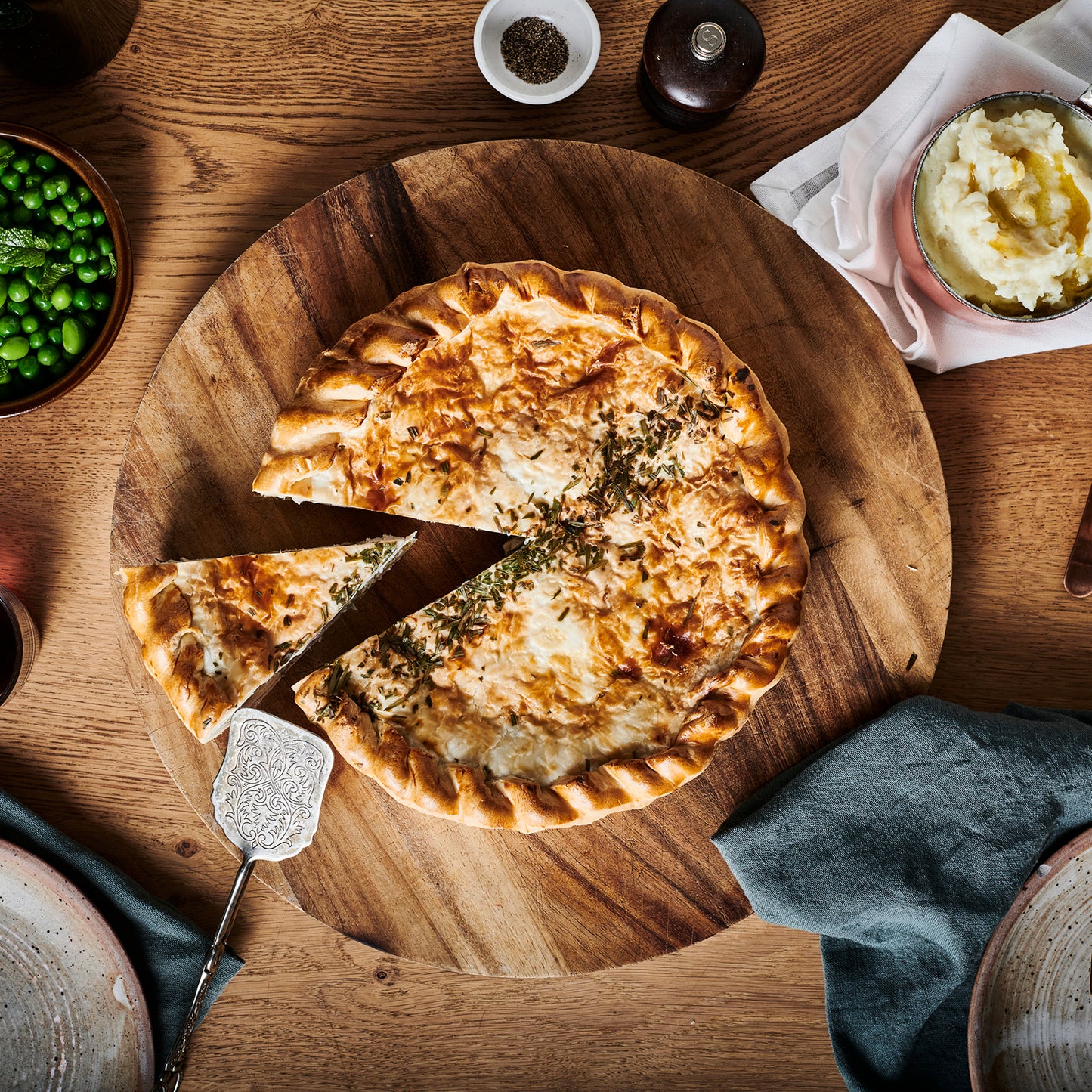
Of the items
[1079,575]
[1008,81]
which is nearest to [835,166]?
[1008,81]

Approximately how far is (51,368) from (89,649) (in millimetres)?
1274

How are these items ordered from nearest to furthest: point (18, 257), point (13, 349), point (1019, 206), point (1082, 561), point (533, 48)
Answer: point (1019, 206) → point (18, 257) → point (13, 349) → point (533, 48) → point (1082, 561)

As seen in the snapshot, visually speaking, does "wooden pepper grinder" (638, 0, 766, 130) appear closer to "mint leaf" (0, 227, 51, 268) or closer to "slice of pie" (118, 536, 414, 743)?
"slice of pie" (118, 536, 414, 743)

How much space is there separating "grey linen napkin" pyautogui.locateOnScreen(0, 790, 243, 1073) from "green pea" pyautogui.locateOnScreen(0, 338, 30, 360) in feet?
6.17

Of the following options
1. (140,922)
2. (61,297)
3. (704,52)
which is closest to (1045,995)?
(140,922)

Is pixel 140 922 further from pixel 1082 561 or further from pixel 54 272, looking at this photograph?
pixel 1082 561

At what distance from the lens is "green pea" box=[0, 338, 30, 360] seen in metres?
3.32

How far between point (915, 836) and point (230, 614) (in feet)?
9.73

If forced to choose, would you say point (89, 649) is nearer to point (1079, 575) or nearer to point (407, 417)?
point (407, 417)

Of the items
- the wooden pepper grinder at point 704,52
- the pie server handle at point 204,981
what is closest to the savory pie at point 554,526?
the pie server handle at point 204,981

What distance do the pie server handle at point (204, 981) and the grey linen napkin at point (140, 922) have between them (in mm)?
119

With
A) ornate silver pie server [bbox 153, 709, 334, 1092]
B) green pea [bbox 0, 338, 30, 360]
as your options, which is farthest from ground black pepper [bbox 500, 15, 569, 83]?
ornate silver pie server [bbox 153, 709, 334, 1092]

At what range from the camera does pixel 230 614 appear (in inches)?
133

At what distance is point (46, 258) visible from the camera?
338 centimetres
